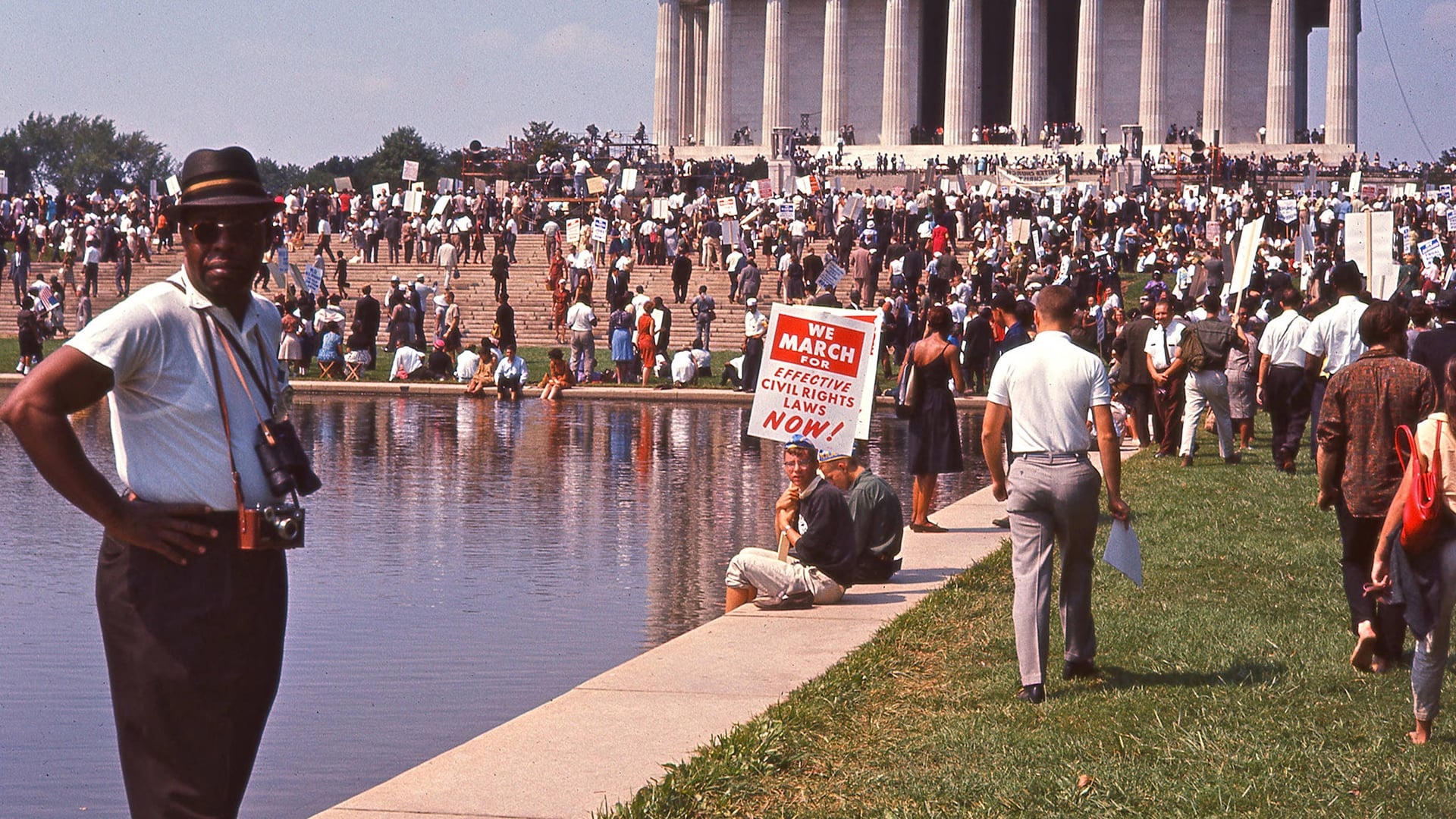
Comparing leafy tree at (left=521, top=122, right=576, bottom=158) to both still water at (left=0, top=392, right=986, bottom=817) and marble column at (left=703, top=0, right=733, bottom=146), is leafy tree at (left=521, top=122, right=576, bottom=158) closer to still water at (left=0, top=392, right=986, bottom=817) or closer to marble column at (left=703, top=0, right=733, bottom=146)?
marble column at (left=703, top=0, right=733, bottom=146)

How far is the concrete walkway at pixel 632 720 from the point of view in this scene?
5996mm

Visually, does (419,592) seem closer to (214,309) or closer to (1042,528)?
(1042,528)

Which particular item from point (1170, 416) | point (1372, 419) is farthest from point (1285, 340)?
point (1372, 419)

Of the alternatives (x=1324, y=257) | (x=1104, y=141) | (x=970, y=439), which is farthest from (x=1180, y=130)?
(x=970, y=439)

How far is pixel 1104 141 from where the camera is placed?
2817 inches

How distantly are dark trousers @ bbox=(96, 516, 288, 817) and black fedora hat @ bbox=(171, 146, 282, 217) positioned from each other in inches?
29.6

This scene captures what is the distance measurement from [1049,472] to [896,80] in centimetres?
7066

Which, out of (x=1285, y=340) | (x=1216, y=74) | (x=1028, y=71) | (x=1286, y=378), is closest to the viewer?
(x=1285, y=340)

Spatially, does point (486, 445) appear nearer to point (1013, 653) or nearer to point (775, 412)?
point (775, 412)

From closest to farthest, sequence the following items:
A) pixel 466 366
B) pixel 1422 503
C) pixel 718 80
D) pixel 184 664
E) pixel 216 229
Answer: pixel 184 664
pixel 216 229
pixel 1422 503
pixel 466 366
pixel 718 80

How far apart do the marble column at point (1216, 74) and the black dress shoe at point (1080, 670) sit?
68433mm

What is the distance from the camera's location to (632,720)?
7.21 meters

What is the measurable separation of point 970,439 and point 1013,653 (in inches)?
608

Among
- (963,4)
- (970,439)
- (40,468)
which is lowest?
(970,439)
